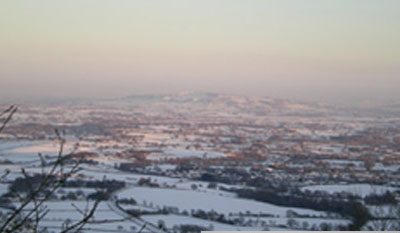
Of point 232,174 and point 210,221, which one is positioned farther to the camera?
point 232,174

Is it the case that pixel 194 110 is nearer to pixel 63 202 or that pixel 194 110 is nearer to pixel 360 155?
pixel 360 155

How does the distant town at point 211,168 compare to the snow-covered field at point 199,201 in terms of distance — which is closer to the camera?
the distant town at point 211,168

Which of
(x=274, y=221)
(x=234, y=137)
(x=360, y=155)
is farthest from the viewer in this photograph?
(x=234, y=137)

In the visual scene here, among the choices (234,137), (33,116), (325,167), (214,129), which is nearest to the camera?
(325,167)

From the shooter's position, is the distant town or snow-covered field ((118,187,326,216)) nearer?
the distant town

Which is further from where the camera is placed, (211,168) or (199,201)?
(211,168)

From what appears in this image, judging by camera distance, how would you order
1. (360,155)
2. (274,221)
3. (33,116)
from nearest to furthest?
(274,221), (360,155), (33,116)

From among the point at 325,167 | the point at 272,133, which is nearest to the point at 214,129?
the point at 272,133

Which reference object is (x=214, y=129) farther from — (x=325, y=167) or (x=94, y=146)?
(x=325, y=167)

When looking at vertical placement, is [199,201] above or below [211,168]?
above

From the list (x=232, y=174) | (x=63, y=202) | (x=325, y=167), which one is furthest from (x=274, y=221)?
(x=325, y=167)
